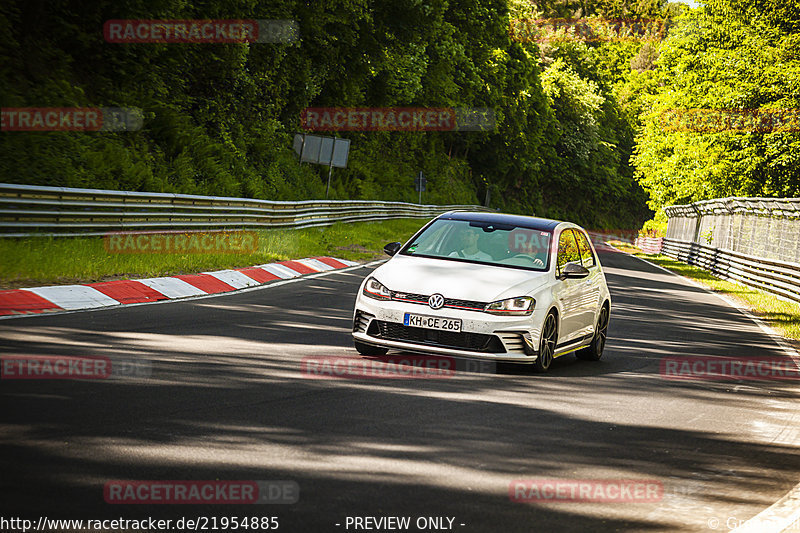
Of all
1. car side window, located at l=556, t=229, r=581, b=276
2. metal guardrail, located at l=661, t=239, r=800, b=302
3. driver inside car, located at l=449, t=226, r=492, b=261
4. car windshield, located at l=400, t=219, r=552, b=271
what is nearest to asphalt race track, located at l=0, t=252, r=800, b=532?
car side window, located at l=556, t=229, r=581, b=276

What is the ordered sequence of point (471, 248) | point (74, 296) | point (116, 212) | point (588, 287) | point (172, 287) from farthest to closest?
point (116, 212) < point (172, 287) < point (74, 296) < point (588, 287) < point (471, 248)

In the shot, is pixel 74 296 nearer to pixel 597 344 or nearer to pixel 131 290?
pixel 131 290

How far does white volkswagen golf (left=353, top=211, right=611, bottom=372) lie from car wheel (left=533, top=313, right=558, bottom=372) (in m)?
0.01

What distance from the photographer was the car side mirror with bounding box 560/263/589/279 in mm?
10109

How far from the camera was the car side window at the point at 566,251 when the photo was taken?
34.1 feet

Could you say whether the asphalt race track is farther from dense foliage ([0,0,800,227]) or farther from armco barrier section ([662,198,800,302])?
armco barrier section ([662,198,800,302])

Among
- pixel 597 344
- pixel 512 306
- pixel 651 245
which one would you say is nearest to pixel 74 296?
pixel 512 306

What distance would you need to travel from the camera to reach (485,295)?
9141mm

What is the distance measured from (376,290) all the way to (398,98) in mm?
42628

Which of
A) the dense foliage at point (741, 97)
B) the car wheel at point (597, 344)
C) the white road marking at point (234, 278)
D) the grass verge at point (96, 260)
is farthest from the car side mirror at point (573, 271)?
the dense foliage at point (741, 97)

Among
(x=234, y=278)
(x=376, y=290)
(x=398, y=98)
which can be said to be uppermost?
(x=398, y=98)

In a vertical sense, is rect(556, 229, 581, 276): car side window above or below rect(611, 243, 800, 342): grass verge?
above

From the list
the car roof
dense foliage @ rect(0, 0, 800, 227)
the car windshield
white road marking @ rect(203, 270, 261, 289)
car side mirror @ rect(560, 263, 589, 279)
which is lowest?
white road marking @ rect(203, 270, 261, 289)

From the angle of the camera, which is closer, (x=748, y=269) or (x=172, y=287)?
(x=172, y=287)
